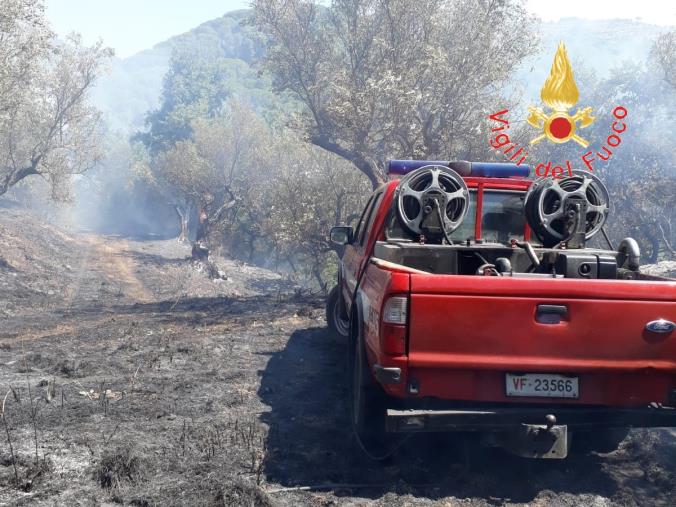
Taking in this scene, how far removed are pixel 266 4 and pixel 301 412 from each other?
14.0m

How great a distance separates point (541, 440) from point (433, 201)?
2.21 m

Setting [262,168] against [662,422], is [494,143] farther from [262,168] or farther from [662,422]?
[262,168]

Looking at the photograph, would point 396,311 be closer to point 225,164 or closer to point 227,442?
point 227,442

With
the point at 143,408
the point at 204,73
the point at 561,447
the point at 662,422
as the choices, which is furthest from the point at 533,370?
the point at 204,73

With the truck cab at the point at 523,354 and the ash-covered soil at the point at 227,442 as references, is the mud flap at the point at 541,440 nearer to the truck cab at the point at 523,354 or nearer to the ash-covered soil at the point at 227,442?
the truck cab at the point at 523,354

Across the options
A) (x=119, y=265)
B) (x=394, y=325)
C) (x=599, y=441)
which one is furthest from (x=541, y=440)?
(x=119, y=265)

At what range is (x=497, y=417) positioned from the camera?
4430mm

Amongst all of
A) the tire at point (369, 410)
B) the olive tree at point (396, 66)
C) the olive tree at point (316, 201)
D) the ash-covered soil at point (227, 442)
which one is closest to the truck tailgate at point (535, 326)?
the tire at point (369, 410)

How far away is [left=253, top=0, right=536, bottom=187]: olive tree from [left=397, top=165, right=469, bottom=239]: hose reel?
994 centimetres

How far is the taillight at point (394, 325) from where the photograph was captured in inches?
170

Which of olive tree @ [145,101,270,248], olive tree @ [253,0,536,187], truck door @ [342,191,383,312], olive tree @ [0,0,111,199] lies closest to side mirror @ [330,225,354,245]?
truck door @ [342,191,383,312]

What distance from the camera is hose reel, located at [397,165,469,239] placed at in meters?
5.88

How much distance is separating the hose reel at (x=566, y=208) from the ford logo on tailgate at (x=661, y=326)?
5.70ft

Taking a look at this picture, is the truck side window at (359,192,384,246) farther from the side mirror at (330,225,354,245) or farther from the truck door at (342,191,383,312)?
the side mirror at (330,225,354,245)
